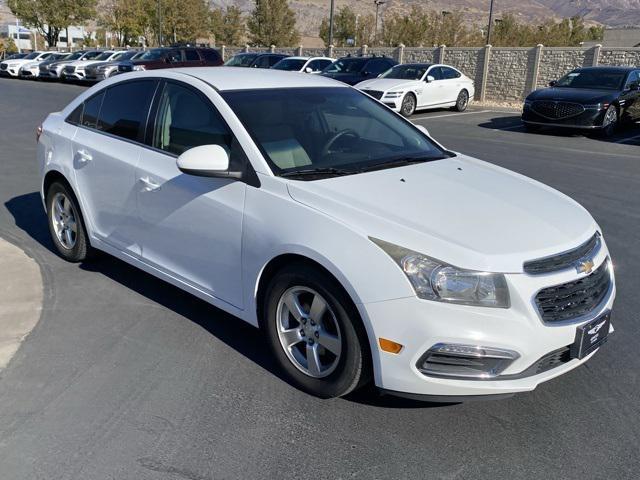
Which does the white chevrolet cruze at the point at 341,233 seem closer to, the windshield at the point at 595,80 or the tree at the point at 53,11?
the windshield at the point at 595,80

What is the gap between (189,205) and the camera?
4062 millimetres

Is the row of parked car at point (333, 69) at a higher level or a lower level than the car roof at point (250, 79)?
lower

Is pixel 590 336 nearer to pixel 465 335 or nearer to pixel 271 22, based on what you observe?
pixel 465 335

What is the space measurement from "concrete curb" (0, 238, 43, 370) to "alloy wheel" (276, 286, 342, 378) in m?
1.78

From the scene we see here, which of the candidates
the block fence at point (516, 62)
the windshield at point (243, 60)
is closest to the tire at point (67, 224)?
the windshield at point (243, 60)

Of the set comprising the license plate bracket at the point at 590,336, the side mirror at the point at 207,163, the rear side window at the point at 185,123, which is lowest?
the license plate bracket at the point at 590,336

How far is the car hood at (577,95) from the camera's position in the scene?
48.1 ft

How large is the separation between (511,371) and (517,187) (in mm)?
1436

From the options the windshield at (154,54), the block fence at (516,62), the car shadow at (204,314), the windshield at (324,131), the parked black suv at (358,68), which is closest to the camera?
the car shadow at (204,314)

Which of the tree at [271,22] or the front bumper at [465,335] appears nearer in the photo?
the front bumper at [465,335]

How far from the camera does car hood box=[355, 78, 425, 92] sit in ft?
59.9

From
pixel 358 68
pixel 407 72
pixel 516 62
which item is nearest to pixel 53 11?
pixel 358 68

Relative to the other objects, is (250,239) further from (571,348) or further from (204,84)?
(571,348)

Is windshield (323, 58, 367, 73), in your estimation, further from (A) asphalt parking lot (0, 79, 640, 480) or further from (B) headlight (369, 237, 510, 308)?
(B) headlight (369, 237, 510, 308)
